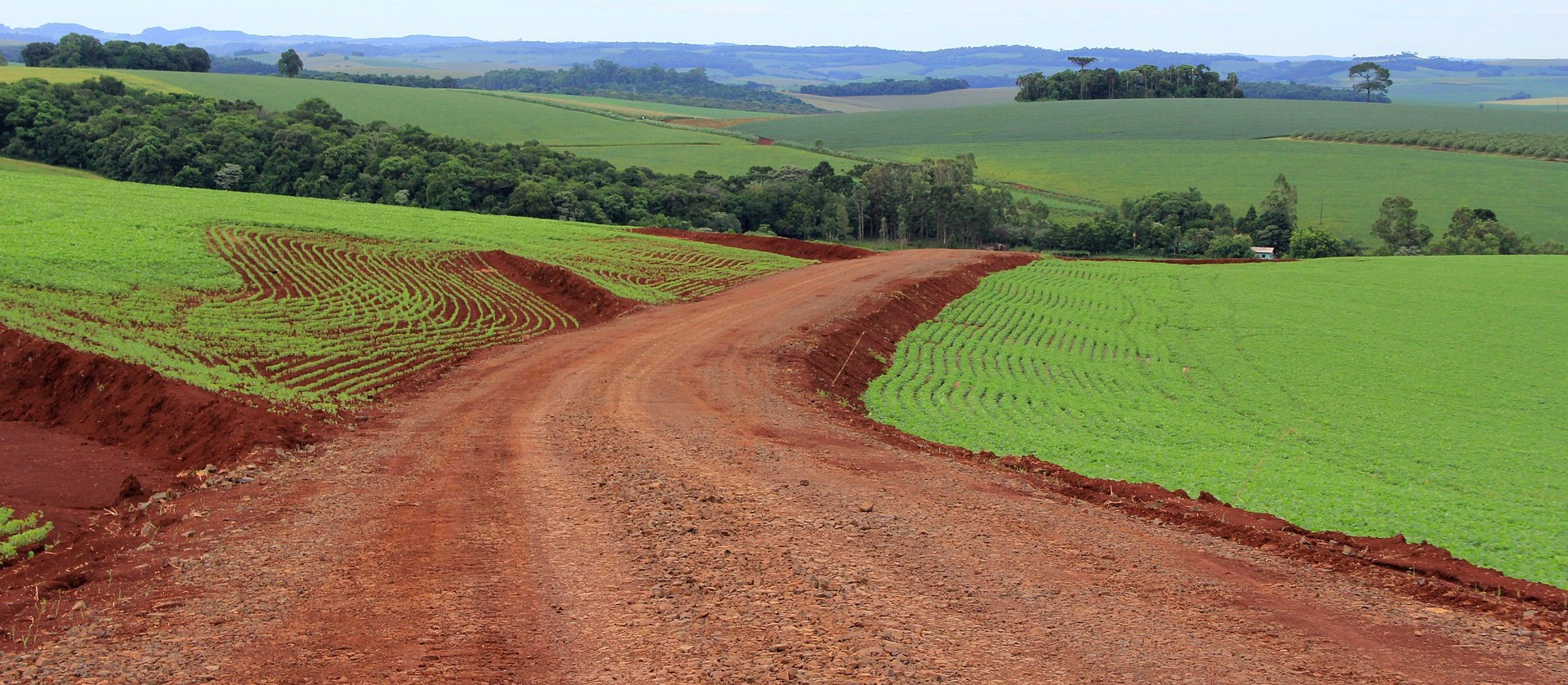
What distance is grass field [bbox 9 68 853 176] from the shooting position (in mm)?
109000

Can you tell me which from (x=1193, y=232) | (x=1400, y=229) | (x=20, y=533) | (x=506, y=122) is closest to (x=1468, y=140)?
(x=1400, y=229)

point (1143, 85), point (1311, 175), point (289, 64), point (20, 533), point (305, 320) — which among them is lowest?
point (305, 320)

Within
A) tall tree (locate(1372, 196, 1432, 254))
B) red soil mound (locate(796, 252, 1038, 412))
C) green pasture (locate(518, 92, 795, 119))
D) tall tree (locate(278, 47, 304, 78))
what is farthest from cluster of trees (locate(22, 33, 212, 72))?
tall tree (locate(1372, 196, 1432, 254))

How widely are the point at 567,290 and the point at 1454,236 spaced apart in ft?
234

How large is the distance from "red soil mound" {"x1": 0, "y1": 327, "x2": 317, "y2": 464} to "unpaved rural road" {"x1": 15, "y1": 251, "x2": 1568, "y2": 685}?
1.45 m

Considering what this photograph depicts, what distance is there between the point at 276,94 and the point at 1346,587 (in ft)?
419

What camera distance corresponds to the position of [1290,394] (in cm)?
2827

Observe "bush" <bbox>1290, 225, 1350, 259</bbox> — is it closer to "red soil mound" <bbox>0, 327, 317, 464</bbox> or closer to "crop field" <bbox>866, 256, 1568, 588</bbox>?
"crop field" <bbox>866, 256, 1568, 588</bbox>

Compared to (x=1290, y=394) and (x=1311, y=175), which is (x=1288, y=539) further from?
(x=1311, y=175)

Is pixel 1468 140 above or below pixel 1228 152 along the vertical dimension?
above

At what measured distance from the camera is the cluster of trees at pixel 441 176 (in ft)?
240

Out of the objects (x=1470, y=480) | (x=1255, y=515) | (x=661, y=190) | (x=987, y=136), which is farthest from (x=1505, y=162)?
(x=1255, y=515)

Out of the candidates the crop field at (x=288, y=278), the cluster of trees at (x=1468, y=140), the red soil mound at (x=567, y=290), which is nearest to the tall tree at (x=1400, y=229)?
the cluster of trees at (x=1468, y=140)

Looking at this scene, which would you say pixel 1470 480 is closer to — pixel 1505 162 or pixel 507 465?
pixel 507 465
